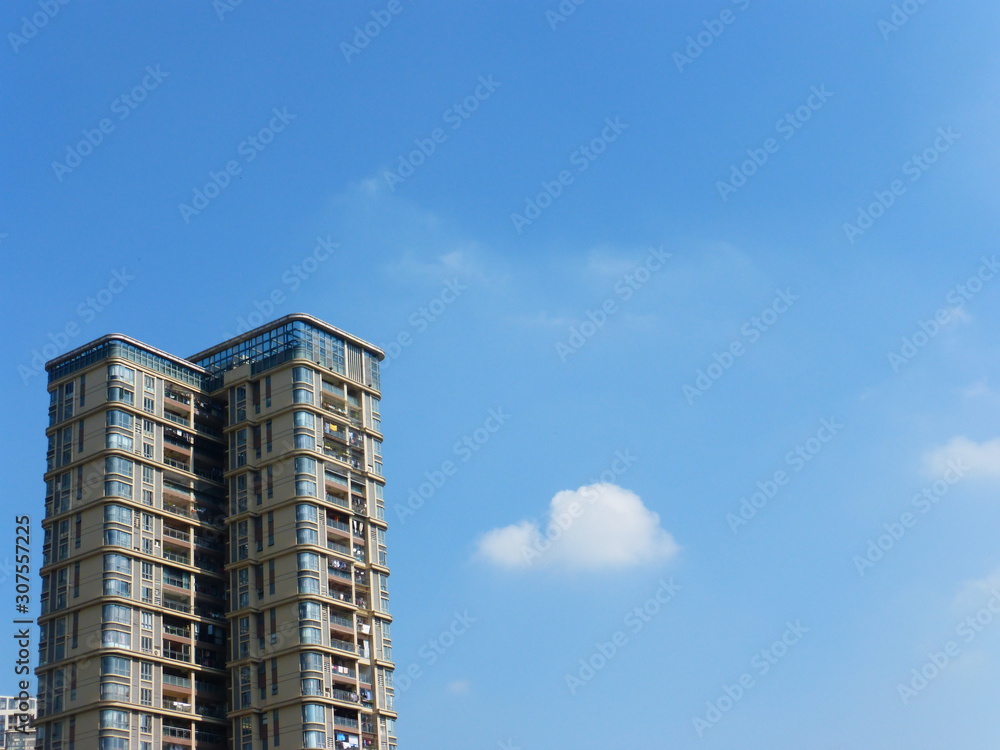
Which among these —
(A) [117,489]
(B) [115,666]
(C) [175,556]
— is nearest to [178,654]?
(B) [115,666]

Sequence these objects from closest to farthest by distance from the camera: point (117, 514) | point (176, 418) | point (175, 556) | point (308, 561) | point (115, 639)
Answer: point (115, 639), point (117, 514), point (308, 561), point (175, 556), point (176, 418)

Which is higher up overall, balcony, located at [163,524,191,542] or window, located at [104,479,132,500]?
window, located at [104,479,132,500]

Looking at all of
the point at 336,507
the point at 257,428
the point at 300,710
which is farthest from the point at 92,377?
the point at 300,710

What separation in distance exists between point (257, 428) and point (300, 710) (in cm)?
2721

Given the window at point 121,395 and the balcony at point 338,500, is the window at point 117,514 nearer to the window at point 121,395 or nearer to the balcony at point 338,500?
the window at point 121,395

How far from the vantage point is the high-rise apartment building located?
10062 cm

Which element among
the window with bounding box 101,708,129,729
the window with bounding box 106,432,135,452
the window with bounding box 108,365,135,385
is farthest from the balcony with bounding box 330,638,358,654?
the window with bounding box 108,365,135,385

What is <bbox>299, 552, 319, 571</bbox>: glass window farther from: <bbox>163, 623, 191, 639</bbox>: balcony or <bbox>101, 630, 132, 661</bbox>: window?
<bbox>101, 630, 132, 661</bbox>: window

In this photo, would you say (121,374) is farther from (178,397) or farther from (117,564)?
(117,564)

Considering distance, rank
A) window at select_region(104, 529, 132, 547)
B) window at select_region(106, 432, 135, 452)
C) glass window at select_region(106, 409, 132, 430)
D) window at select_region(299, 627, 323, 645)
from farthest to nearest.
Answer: glass window at select_region(106, 409, 132, 430)
window at select_region(106, 432, 135, 452)
window at select_region(104, 529, 132, 547)
window at select_region(299, 627, 323, 645)

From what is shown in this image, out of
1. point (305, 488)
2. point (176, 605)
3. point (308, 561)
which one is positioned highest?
point (305, 488)

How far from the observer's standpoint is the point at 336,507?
109875 mm

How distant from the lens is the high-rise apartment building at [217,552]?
101 m

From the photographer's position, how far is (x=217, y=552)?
370ft
